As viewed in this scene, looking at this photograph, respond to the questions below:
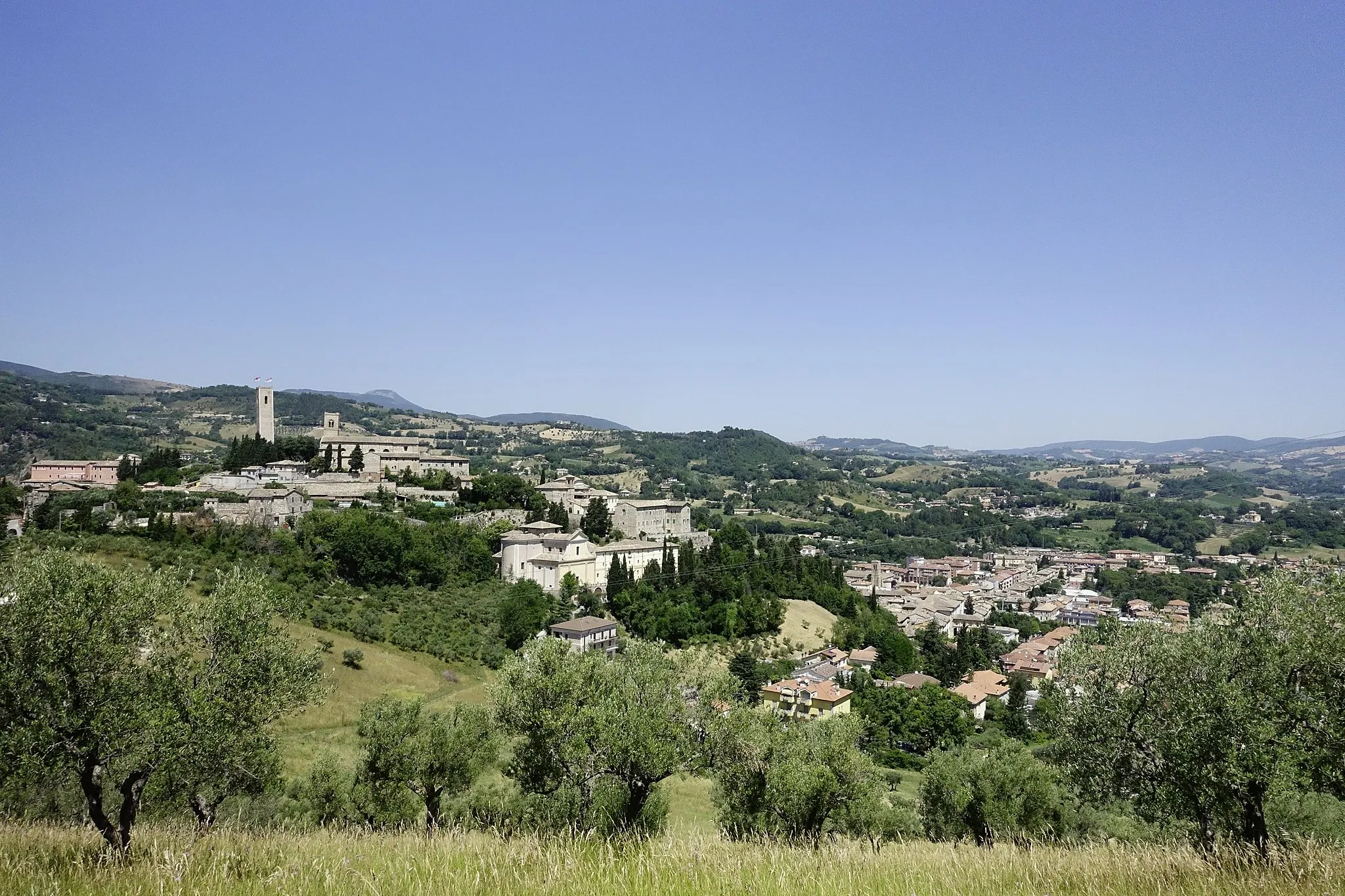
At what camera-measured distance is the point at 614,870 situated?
5250 millimetres

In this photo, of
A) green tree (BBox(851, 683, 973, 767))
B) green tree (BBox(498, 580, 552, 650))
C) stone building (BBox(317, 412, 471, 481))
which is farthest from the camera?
stone building (BBox(317, 412, 471, 481))

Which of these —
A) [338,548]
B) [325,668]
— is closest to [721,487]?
[338,548]

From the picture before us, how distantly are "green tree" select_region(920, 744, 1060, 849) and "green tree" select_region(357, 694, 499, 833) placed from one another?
1341 centimetres

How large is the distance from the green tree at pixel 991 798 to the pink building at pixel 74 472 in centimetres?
5668

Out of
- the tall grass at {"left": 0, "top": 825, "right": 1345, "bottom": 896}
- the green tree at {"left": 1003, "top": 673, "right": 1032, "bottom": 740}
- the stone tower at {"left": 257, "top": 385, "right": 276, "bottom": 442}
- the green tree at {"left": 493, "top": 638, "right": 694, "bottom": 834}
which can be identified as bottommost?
the green tree at {"left": 1003, "top": 673, "right": 1032, "bottom": 740}

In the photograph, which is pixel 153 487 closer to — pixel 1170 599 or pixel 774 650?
pixel 774 650

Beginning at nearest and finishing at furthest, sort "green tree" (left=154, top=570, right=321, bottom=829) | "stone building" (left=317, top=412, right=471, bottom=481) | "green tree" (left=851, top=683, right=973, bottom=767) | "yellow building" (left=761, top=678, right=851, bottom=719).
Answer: "green tree" (left=154, top=570, right=321, bottom=829), "green tree" (left=851, top=683, right=973, bottom=767), "yellow building" (left=761, top=678, right=851, bottom=719), "stone building" (left=317, top=412, right=471, bottom=481)

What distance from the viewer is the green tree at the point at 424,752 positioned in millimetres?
20281

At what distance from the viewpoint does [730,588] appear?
5956 centimetres

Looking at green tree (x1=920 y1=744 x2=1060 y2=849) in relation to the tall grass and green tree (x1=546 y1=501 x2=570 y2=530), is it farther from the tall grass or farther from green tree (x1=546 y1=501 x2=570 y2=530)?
green tree (x1=546 y1=501 x2=570 y2=530)

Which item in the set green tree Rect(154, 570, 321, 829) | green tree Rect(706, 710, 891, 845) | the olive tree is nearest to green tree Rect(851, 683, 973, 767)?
green tree Rect(706, 710, 891, 845)

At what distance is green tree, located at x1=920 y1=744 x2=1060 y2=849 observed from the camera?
22.0m

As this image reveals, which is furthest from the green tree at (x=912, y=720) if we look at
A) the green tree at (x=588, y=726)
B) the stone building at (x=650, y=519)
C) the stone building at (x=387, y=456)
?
the stone building at (x=387, y=456)

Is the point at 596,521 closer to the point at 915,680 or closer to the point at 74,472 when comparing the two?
the point at 915,680
